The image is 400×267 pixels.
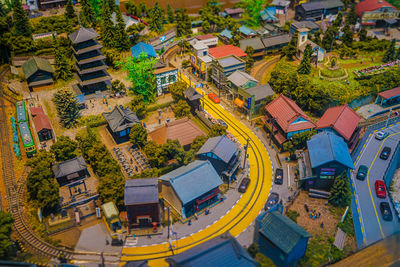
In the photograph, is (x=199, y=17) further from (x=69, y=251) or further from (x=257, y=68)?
(x=69, y=251)

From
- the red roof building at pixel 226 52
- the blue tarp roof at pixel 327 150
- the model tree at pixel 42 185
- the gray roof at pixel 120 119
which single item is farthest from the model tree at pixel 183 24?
the model tree at pixel 42 185

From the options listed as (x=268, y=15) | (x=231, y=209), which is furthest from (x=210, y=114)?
(x=268, y=15)

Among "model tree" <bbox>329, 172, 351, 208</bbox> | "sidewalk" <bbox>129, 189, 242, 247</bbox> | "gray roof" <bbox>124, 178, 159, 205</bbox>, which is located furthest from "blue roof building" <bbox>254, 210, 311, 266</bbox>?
"gray roof" <bbox>124, 178, 159, 205</bbox>

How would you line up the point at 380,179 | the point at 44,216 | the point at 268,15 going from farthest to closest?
the point at 268,15, the point at 380,179, the point at 44,216

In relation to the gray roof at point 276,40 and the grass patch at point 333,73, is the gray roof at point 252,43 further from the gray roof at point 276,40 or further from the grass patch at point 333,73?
the grass patch at point 333,73

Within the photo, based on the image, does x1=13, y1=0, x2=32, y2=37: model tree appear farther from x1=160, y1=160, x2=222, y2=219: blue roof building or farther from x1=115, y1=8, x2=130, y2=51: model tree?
x1=160, y1=160, x2=222, y2=219: blue roof building

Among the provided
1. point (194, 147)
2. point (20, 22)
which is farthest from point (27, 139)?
point (20, 22)
